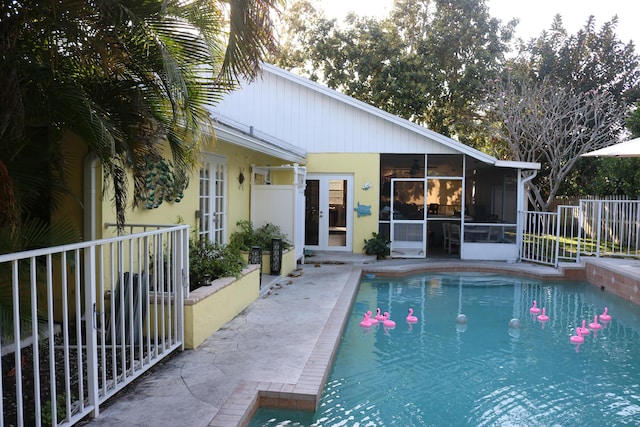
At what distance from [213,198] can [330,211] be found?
Result: 6.00 meters

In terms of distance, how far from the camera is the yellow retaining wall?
564cm

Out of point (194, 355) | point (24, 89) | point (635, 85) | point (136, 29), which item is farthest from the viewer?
point (635, 85)

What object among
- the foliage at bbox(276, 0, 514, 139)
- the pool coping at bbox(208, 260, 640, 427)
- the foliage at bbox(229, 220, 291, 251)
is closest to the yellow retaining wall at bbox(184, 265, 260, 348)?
the pool coping at bbox(208, 260, 640, 427)

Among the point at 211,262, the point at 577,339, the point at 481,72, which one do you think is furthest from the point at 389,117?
the point at 481,72

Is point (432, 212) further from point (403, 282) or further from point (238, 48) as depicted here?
point (238, 48)

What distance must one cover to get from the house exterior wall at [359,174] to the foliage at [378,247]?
0.32 meters

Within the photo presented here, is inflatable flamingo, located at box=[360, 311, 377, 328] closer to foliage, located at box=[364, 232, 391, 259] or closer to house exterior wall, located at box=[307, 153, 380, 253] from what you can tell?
foliage, located at box=[364, 232, 391, 259]

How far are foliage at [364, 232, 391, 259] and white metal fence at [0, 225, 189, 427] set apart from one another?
29.3 feet

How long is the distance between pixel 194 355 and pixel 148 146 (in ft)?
7.69

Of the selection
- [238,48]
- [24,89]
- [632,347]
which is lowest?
[632,347]

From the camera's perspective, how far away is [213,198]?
31.0ft

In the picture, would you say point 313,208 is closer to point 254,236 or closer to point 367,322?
point 254,236

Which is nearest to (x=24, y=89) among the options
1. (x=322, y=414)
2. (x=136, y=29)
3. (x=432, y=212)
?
(x=136, y=29)

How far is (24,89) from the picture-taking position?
3.81 m
